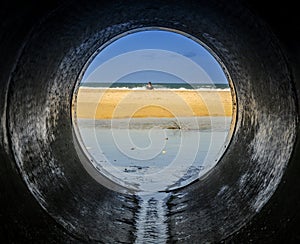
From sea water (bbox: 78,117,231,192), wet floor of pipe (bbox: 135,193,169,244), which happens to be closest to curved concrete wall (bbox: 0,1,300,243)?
wet floor of pipe (bbox: 135,193,169,244)

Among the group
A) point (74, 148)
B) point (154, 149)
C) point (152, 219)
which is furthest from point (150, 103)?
point (152, 219)

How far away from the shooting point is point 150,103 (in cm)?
1455

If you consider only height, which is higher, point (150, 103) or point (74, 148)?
point (150, 103)

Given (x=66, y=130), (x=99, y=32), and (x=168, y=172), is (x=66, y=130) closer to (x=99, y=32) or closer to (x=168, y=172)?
(x=99, y=32)

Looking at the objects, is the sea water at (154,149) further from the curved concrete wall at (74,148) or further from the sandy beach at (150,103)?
the sandy beach at (150,103)

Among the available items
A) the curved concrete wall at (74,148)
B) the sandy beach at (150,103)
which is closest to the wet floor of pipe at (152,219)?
the curved concrete wall at (74,148)

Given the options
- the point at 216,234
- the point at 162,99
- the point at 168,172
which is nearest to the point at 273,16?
the point at 216,234

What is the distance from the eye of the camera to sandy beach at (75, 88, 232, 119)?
12.1 meters

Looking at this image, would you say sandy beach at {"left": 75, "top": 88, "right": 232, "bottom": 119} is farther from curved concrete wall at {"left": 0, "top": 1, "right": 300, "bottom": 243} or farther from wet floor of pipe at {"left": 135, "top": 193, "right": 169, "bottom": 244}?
curved concrete wall at {"left": 0, "top": 1, "right": 300, "bottom": 243}

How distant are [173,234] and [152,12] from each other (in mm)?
1329

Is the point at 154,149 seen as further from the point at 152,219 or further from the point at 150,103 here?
the point at 150,103

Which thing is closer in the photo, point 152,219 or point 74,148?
point 152,219

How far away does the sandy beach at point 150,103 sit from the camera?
12.1 metres

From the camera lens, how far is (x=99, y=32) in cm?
300
